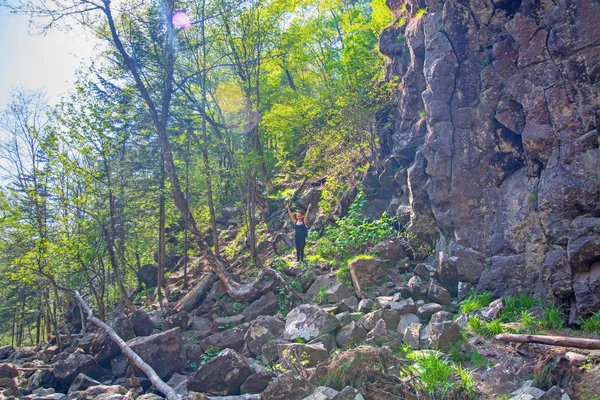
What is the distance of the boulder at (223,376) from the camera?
7816 millimetres

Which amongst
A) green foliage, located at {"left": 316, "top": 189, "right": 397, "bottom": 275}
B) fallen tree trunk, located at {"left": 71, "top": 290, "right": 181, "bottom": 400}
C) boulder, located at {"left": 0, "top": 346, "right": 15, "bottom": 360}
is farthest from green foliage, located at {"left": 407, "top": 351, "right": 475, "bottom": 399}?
boulder, located at {"left": 0, "top": 346, "right": 15, "bottom": 360}

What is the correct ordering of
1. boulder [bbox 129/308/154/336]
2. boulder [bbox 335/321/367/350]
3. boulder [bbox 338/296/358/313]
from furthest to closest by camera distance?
boulder [bbox 129/308/154/336], boulder [bbox 338/296/358/313], boulder [bbox 335/321/367/350]

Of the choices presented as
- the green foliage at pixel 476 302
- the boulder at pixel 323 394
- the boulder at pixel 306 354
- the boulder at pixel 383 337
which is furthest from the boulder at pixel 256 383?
the green foliage at pixel 476 302

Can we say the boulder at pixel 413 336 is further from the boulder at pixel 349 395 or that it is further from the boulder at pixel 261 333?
the boulder at pixel 261 333

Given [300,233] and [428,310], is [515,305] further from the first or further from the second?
[300,233]

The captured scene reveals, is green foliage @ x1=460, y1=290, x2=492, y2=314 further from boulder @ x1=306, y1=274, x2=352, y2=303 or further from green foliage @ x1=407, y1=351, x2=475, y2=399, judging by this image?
boulder @ x1=306, y1=274, x2=352, y2=303

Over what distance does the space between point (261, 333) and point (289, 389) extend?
3311 mm

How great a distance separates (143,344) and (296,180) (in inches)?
475

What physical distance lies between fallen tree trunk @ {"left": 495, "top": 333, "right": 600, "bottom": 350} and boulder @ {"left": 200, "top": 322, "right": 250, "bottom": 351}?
19.3 ft

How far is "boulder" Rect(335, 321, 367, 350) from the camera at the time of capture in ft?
27.5

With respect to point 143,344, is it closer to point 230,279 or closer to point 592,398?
point 230,279

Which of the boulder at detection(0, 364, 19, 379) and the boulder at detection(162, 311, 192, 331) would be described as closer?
the boulder at detection(0, 364, 19, 379)

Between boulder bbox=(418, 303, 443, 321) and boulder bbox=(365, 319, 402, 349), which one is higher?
boulder bbox=(418, 303, 443, 321)

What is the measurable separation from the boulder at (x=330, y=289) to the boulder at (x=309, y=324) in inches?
71.9
